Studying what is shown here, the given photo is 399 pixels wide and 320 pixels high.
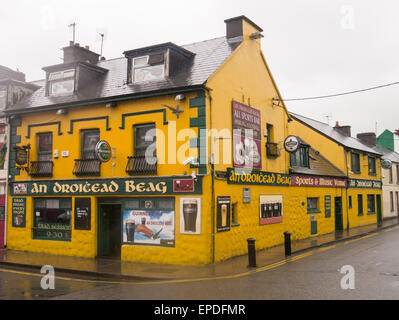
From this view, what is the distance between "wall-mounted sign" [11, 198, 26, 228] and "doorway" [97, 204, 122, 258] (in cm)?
405

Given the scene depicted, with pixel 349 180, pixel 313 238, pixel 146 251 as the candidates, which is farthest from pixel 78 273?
pixel 349 180

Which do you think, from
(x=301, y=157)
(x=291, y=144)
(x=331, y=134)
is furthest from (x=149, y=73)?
(x=331, y=134)

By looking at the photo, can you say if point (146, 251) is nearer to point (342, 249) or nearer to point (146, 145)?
point (146, 145)

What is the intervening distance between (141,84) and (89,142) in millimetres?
3165

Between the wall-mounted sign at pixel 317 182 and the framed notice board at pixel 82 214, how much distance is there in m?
9.70

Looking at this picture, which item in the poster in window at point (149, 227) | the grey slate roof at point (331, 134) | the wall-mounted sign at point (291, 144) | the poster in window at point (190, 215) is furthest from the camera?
the grey slate roof at point (331, 134)

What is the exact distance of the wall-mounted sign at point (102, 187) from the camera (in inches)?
533

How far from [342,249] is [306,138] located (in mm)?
9409

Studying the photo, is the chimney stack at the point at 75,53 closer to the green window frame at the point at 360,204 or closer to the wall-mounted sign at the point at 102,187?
the wall-mounted sign at the point at 102,187

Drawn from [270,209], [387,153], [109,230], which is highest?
[387,153]

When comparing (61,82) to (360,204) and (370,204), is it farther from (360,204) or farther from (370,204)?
(370,204)

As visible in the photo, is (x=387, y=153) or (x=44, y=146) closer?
(x=44, y=146)

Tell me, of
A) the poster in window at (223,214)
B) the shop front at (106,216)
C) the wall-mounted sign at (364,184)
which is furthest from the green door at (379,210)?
the shop front at (106,216)

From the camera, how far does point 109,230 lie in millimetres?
15469
